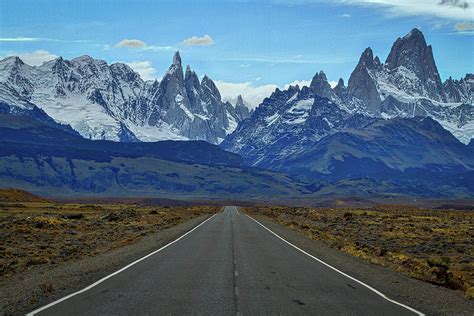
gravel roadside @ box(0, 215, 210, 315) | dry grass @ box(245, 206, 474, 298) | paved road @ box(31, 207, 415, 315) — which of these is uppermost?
dry grass @ box(245, 206, 474, 298)

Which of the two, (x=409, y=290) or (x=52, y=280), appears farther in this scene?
(x=52, y=280)

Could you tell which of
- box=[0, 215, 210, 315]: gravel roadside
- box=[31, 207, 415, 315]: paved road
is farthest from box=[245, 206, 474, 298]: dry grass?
box=[0, 215, 210, 315]: gravel roadside

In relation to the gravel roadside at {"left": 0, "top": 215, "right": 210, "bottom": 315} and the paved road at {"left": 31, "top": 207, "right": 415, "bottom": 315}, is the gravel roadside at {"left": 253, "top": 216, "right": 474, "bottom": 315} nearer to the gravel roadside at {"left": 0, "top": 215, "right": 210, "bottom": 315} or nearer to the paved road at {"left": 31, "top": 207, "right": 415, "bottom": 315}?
the paved road at {"left": 31, "top": 207, "right": 415, "bottom": 315}

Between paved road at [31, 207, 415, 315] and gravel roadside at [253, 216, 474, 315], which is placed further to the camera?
gravel roadside at [253, 216, 474, 315]

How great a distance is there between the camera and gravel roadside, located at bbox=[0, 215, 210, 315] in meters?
16.6

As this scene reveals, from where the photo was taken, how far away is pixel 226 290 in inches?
752

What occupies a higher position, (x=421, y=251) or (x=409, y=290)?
(x=421, y=251)

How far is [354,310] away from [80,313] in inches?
280

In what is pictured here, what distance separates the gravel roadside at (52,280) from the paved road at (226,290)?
75 cm

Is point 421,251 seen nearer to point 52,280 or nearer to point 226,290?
point 226,290

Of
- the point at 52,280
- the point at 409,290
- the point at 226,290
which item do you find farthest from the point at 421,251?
the point at 52,280

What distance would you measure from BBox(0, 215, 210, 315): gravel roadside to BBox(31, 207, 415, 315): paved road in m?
0.75

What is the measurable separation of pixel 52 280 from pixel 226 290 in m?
6.43

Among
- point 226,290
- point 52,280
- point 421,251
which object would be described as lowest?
point 52,280
